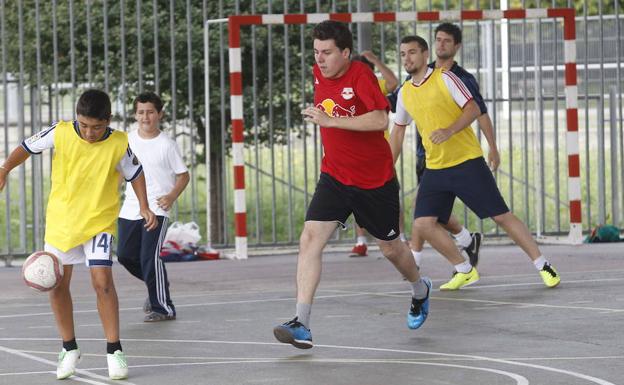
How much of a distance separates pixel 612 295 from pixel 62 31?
7321mm

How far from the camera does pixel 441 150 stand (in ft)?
35.9

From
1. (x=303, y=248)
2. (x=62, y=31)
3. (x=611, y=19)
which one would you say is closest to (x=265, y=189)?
(x=62, y=31)

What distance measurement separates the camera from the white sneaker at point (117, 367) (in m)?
7.34

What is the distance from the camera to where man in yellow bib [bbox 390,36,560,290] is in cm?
1080

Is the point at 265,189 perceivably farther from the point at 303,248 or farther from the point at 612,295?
the point at 303,248

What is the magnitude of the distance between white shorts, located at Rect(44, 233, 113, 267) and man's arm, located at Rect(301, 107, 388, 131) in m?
1.33

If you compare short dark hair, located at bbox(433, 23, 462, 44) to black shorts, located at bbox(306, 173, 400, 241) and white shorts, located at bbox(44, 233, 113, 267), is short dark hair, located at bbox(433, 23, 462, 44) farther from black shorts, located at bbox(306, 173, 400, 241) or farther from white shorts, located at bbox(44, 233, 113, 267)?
white shorts, located at bbox(44, 233, 113, 267)

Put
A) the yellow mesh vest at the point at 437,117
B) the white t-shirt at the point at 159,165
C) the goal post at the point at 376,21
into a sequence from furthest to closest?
the goal post at the point at 376,21 < the yellow mesh vest at the point at 437,117 < the white t-shirt at the point at 159,165

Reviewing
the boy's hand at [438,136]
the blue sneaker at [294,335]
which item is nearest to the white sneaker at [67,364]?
the blue sneaker at [294,335]

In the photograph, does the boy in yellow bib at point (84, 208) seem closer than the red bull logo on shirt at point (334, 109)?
Yes

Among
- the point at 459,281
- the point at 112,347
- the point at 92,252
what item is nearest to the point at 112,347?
the point at 112,347

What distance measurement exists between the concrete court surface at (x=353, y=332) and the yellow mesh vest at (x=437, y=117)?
105cm

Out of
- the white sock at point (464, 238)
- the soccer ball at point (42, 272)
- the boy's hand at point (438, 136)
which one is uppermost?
the boy's hand at point (438, 136)

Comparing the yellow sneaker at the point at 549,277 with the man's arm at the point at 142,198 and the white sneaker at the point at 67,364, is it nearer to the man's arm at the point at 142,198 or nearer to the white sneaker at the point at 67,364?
the man's arm at the point at 142,198
